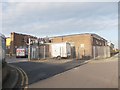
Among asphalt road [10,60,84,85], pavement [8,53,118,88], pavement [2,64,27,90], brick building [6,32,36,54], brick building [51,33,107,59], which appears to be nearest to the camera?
pavement [2,64,27,90]

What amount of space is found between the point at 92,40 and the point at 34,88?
2126 inches

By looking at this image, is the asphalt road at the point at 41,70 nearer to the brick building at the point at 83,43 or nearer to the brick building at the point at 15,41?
the brick building at the point at 83,43

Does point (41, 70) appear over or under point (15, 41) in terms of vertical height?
under

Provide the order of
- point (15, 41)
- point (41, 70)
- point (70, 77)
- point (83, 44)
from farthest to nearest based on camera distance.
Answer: point (15, 41) < point (83, 44) < point (41, 70) < point (70, 77)

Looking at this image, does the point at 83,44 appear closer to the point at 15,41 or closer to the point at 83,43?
the point at 83,43

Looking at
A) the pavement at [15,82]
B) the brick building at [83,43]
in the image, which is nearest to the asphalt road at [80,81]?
the pavement at [15,82]

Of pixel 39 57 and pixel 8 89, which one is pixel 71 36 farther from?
pixel 8 89

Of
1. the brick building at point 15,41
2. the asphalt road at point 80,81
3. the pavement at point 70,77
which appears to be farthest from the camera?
the brick building at point 15,41

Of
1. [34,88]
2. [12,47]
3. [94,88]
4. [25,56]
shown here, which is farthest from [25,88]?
[12,47]

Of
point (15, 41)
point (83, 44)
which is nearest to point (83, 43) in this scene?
point (83, 44)

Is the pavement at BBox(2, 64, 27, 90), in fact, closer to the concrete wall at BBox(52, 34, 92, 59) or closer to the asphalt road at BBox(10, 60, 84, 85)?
the asphalt road at BBox(10, 60, 84, 85)

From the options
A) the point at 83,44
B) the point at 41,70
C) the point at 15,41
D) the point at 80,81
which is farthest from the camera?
the point at 15,41

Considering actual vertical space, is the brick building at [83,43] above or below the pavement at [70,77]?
above

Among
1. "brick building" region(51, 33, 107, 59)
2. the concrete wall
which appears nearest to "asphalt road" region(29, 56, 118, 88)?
the concrete wall
